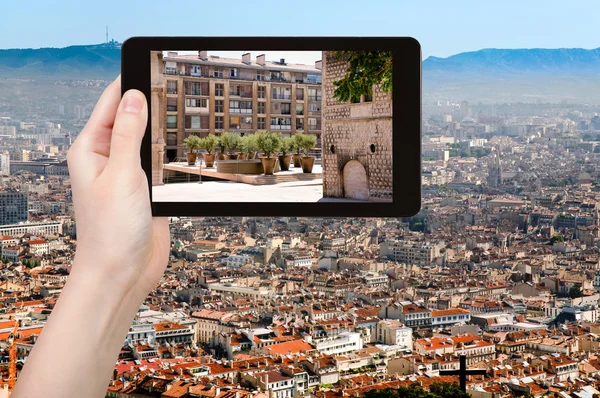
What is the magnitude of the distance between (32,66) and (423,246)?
824 cm

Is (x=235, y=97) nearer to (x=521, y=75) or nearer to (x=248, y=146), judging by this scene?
(x=248, y=146)

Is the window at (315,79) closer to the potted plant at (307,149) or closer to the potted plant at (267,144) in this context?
the potted plant at (307,149)

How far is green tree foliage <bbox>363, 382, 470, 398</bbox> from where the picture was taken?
7.21m

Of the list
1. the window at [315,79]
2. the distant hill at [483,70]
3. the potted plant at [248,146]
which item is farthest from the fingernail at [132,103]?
the distant hill at [483,70]

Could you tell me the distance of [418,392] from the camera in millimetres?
7586

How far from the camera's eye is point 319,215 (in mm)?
658

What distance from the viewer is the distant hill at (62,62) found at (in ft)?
46.1

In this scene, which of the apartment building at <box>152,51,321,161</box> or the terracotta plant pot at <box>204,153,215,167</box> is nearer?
the apartment building at <box>152,51,321,161</box>

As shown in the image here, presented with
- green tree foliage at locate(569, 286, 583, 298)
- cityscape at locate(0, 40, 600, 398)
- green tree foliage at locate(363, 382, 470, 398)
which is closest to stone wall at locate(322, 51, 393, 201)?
green tree foliage at locate(363, 382, 470, 398)

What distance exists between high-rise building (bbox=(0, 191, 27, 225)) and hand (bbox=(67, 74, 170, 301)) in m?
12.1

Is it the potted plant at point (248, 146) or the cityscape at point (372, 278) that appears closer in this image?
the potted plant at point (248, 146)

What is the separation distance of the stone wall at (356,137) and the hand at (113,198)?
190 mm

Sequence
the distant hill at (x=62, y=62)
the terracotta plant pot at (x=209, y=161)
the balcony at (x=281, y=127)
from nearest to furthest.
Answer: the terracotta plant pot at (x=209, y=161), the balcony at (x=281, y=127), the distant hill at (x=62, y=62)

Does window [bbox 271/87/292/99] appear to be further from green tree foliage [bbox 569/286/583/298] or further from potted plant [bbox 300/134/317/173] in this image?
green tree foliage [bbox 569/286/583/298]
